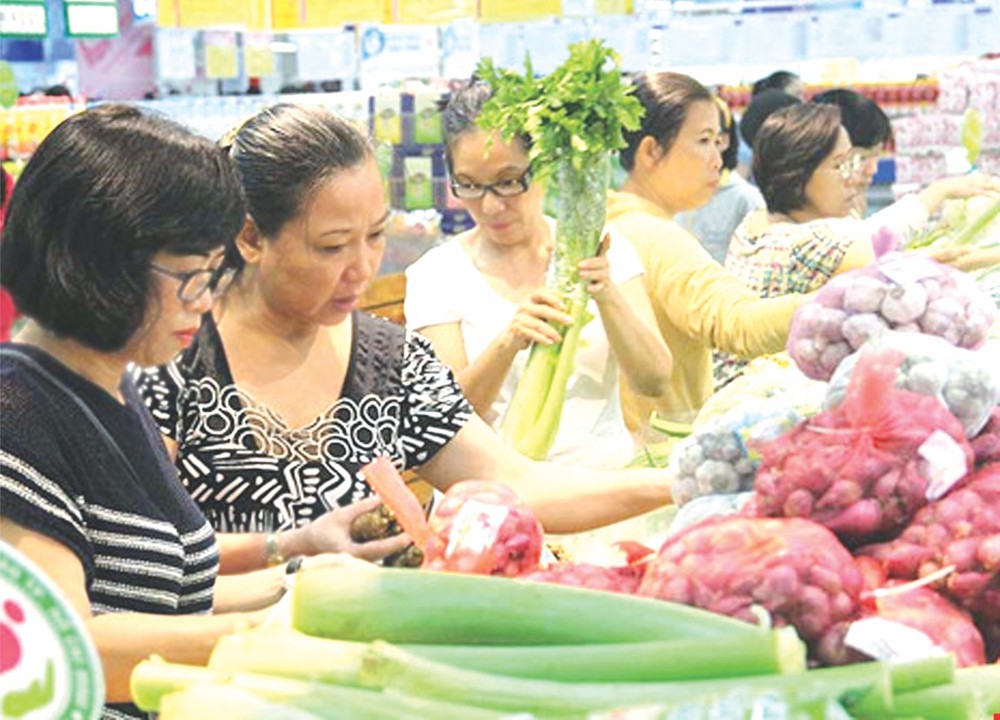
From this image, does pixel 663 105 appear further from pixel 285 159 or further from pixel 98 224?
pixel 98 224

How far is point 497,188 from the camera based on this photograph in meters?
3.65

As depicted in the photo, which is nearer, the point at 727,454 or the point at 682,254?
the point at 727,454

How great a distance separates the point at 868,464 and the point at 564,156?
1870 mm

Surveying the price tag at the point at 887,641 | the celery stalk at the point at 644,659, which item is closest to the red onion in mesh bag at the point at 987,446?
the price tag at the point at 887,641

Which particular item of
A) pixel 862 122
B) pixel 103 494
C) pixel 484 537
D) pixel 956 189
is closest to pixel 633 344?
pixel 956 189

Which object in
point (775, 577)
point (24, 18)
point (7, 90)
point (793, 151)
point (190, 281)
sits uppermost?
point (190, 281)

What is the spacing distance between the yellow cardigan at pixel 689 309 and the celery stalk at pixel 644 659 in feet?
7.82

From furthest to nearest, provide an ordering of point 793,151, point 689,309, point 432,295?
point 793,151 < point 689,309 < point 432,295

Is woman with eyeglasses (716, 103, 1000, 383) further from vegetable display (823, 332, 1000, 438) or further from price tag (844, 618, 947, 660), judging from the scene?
price tag (844, 618, 947, 660)

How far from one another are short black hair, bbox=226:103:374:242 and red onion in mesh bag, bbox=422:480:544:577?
918 millimetres

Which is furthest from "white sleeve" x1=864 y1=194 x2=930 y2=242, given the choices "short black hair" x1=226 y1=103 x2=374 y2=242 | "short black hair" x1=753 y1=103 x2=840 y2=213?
"short black hair" x1=226 y1=103 x2=374 y2=242

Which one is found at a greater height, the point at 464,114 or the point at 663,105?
the point at 464,114

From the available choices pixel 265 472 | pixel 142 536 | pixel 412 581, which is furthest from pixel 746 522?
pixel 265 472

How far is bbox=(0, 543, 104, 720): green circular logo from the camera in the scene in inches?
62.5
